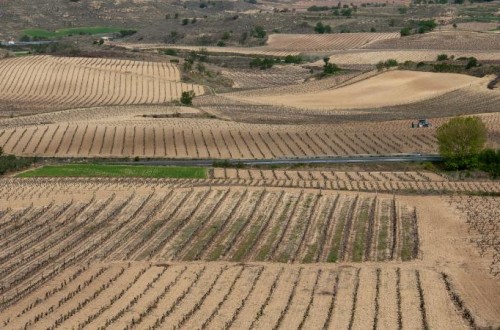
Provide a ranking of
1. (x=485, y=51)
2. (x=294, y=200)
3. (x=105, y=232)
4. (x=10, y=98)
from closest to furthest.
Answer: (x=105, y=232)
(x=294, y=200)
(x=10, y=98)
(x=485, y=51)

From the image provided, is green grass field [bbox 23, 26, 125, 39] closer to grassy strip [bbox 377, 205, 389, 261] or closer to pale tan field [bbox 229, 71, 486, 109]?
pale tan field [bbox 229, 71, 486, 109]

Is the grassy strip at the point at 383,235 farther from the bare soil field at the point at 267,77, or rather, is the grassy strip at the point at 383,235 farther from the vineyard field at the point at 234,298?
the bare soil field at the point at 267,77

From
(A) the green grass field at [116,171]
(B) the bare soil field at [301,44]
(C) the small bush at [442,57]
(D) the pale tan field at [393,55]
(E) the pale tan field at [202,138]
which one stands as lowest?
(B) the bare soil field at [301,44]

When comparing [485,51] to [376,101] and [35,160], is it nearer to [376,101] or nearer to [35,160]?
[376,101]

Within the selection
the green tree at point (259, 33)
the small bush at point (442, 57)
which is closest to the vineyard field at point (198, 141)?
the small bush at point (442, 57)

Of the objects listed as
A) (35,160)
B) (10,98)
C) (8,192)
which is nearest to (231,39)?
(10,98)

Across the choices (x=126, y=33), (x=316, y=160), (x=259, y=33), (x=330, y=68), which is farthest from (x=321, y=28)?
(x=316, y=160)

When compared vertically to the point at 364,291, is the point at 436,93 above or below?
below
